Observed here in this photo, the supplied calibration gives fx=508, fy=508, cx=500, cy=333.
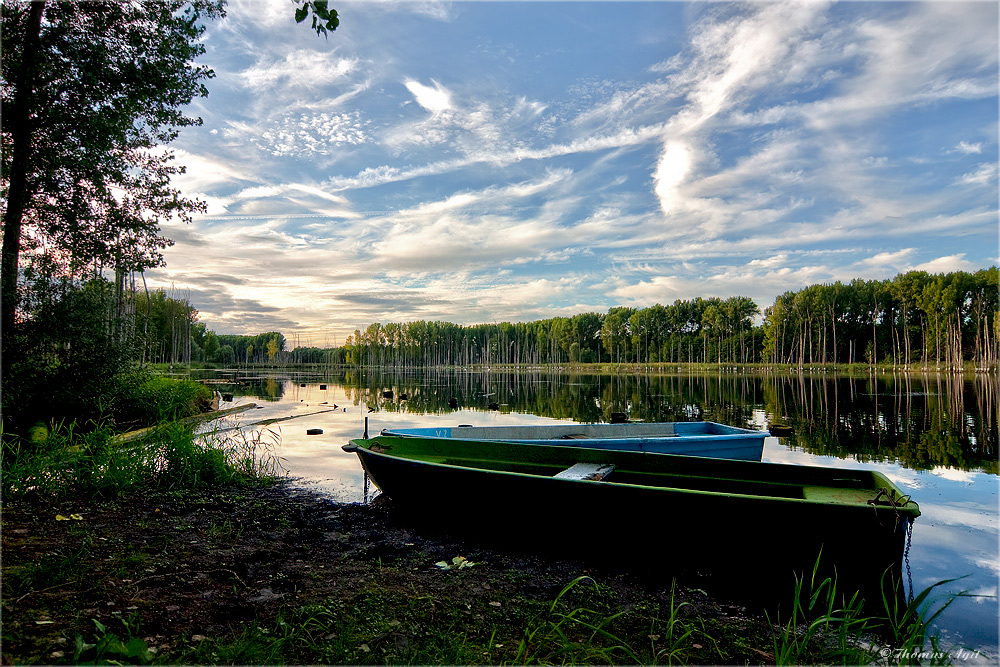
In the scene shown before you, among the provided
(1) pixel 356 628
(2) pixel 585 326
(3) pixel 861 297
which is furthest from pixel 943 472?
(2) pixel 585 326

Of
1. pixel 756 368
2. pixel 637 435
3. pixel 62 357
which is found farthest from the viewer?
pixel 756 368

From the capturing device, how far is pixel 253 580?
459 cm

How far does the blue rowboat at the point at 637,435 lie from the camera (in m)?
9.85

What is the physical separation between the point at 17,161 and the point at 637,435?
13.3 m

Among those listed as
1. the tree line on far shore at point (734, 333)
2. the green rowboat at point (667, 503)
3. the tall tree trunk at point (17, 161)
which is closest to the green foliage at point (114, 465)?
the tall tree trunk at point (17, 161)

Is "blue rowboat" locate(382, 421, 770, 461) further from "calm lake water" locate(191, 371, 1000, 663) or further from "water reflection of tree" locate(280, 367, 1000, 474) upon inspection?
"water reflection of tree" locate(280, 367, 1000, 474)

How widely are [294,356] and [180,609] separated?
16083 centimetres

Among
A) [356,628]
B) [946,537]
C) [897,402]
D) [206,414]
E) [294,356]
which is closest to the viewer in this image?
[356,628]

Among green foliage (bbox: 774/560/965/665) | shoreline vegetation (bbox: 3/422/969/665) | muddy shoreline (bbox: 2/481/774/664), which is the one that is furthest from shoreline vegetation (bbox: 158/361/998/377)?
green foliage (bbox: 774/560/965/665)

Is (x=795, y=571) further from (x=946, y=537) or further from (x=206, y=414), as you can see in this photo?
(x=206, y=414)

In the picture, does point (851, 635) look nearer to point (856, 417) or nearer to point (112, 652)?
point (112, 652)

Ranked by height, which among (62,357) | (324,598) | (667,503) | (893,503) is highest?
(62,357)

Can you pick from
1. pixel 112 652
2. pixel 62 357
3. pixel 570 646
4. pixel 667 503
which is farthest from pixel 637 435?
pixel 62 357

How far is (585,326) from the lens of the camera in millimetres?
118688
